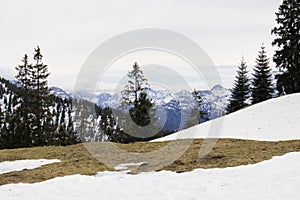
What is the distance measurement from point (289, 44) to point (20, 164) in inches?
1150

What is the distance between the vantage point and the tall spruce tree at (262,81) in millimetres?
41562

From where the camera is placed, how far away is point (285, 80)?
1313 inches

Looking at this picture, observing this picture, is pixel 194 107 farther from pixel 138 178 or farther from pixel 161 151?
pixel 138 178

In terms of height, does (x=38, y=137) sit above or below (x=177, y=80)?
below

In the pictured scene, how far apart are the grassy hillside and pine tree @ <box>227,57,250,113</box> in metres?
31.0

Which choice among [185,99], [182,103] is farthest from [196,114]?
[182,103]

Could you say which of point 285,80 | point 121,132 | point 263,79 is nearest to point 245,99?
point 263,79

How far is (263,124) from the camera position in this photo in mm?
22656

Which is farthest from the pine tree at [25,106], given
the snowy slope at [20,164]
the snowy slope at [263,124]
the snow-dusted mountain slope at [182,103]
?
the snowy slope at [20,164]

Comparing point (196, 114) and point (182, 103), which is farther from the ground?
point (182, 103)

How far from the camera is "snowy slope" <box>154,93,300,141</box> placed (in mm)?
20547

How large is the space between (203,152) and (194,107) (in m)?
36.5

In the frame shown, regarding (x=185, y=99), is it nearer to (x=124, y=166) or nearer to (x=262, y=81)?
(x=262, y=81)

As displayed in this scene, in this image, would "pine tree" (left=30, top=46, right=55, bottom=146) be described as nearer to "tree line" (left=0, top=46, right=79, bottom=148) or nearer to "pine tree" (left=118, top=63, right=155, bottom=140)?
"tree line" (left=0, top=46, right=79, bottom=148)
